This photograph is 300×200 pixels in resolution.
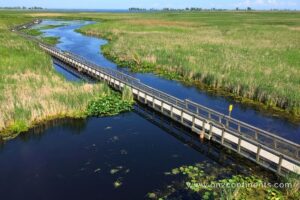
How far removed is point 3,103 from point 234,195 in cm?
1845

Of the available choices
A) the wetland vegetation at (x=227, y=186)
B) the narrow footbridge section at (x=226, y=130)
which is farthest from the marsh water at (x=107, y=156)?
the narrow footbridge section at (x=226, y=130)

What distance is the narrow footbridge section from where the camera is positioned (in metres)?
17.0

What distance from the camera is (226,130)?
798 inches

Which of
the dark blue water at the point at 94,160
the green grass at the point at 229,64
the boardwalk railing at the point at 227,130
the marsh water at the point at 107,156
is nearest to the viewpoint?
the dark blue water at the point at 94,160

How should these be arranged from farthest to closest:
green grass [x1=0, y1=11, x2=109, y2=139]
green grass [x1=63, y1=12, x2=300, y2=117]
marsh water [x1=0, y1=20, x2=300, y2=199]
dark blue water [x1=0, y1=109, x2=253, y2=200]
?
green grass [x1=63, y1=12, x2=300, y2=117], green grass [x1=0, y1=11, x2=109, y2=139], marsh water [x1=0, y1=20, x2=300, y2=199], dark blue water [x1=0, y1=109, x2=253, y2=200]

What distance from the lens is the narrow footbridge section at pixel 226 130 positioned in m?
17.0

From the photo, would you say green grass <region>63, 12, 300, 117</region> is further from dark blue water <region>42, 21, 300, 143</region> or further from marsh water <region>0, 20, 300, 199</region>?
marsh water <region>0, 20, 300, 199</region>

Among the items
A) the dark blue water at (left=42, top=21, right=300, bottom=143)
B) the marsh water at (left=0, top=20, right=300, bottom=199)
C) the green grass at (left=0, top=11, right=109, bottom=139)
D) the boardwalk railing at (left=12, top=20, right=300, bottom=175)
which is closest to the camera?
the marsh water at (left=0, top=20, right=300, bottom=199)

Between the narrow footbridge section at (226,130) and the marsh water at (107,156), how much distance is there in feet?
2.55

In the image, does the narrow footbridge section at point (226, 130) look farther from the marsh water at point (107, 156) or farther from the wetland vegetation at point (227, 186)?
the wetland vegetation at point (227, 186)

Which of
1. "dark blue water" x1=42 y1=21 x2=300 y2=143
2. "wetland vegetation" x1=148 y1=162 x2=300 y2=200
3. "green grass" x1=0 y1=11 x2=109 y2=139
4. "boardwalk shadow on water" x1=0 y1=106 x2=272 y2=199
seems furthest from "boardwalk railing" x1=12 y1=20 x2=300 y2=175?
"green grass" x1=0 y1=11 x2=109 y2=139

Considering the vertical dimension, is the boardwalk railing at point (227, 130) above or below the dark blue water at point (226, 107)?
above

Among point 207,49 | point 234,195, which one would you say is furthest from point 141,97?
point 207,49

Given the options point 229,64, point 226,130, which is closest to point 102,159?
point 226,130
